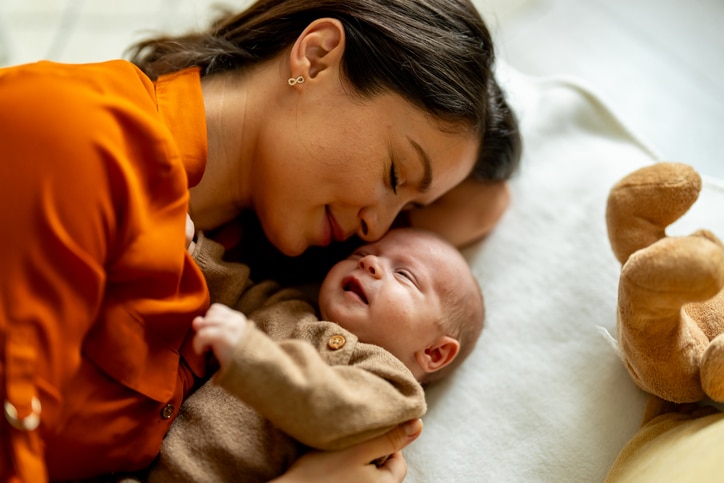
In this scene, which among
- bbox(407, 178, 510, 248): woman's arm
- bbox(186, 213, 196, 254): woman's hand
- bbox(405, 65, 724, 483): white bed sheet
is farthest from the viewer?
bbox(407, 178, 510, 248): woman's arm

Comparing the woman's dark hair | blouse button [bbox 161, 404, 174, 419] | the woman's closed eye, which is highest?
the woman's dark hair

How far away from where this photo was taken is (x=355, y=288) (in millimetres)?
1256

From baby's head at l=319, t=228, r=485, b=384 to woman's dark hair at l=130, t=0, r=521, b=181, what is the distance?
248mm

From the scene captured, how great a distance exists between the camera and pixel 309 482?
3.39 ft

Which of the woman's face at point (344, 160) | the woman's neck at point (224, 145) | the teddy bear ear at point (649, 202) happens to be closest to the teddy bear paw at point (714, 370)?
the teddy bear ear at point (649, 202)

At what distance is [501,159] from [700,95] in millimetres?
938

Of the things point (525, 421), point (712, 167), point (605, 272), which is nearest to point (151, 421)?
point (525, 421)

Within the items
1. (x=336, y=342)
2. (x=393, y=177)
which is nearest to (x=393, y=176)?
(x=393, y=177)

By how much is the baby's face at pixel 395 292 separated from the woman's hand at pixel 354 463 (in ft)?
0.53

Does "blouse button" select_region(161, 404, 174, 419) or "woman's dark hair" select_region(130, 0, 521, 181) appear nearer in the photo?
"blouse button" select_region(161, 404, 174, 419)

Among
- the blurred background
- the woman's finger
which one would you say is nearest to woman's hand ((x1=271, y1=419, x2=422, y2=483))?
the woman's finger

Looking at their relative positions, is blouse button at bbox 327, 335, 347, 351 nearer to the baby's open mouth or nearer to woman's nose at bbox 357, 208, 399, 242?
the baby's open mouth

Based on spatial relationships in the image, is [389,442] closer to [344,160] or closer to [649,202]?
[344,160]

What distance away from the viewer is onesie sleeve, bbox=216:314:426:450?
36.2 inches
